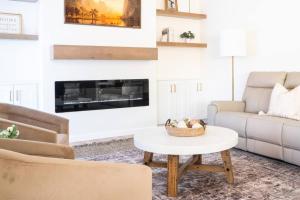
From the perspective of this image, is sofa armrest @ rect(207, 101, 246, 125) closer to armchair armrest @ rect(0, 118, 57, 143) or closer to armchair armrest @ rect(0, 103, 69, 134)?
armchair armrest @ rect(0, 103, 69, 134)

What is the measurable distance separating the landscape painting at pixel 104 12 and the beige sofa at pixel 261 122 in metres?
Result: 1.83

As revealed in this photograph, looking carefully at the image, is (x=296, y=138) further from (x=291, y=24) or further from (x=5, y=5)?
(x=5, y=5)

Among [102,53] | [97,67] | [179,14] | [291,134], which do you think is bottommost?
[291,134]

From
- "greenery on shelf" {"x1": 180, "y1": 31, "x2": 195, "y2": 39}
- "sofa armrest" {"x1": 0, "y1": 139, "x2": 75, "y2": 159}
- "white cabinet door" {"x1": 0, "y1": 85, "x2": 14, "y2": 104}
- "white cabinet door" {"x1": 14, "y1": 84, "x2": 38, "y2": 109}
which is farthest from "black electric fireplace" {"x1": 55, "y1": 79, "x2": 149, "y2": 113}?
"sofa armrest" {"x1": 0, "y1": 139, "x2": 75, "y2": 159}

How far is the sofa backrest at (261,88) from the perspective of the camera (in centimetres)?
405

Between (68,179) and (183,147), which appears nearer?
(68,179)

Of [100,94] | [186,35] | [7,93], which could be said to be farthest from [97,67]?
[186,35]

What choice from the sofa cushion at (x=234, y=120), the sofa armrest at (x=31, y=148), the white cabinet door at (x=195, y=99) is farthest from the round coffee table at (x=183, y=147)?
the white cabinet door at (x=195, y=99)

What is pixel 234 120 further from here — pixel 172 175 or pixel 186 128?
pixel 172 175

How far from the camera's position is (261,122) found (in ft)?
11.4

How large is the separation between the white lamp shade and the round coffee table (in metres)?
1.85

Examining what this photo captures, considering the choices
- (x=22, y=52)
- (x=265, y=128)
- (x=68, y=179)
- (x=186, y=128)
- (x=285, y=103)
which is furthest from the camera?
(x=22, y=52)

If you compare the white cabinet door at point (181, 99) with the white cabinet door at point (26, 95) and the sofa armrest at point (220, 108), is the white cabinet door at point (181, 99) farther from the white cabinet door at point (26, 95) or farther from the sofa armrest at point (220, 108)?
the white cabinet door at point (26, 95)

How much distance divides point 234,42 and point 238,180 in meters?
2.29
